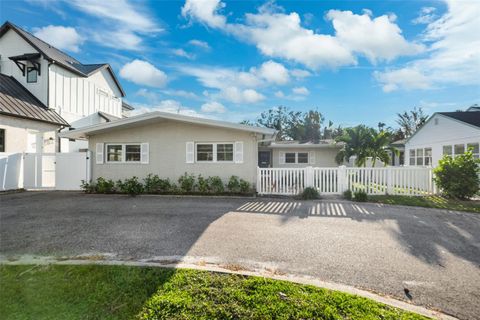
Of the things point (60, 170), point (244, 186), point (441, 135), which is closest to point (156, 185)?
point (244, 186)

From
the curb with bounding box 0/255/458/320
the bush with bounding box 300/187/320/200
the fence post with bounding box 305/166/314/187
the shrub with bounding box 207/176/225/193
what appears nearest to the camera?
the curb with bounding box 0/255/458/320

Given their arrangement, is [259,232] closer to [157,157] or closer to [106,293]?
[106,293]

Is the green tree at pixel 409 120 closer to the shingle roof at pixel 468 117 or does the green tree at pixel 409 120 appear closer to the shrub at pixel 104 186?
the shingle roof at pixel 468 117

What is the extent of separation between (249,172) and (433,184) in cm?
742

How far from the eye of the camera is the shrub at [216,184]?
408 inches

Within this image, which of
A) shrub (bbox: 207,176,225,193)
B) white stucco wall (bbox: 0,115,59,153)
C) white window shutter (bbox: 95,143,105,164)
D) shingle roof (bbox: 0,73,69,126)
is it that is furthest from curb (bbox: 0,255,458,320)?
shingle roof (bbox: 0,73,69,126)

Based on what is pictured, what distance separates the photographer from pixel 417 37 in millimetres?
10008

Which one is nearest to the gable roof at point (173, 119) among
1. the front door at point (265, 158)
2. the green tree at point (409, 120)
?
the front door at point (265, 158)

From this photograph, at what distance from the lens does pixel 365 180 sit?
9.60 m

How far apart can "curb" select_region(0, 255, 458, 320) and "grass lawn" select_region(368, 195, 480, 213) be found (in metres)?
6.67

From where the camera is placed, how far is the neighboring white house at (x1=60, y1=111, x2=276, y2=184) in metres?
10.5

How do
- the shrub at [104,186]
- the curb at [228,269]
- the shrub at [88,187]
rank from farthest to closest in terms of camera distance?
1. the shrub at [88,187]
2. the shrub at [104,186]
3. the curb at [228,269]

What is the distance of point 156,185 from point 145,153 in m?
1.66

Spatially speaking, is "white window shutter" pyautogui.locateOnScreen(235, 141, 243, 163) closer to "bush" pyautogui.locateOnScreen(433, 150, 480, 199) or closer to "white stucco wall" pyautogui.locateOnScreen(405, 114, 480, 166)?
"bush" pyautogui.locateOnScreen(433, 150, 480, 199)
